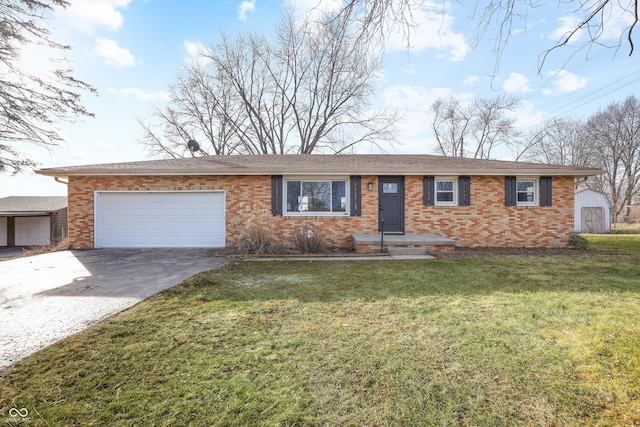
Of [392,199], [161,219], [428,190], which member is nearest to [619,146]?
[428,190]

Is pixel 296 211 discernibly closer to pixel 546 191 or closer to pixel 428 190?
pixel 428 190

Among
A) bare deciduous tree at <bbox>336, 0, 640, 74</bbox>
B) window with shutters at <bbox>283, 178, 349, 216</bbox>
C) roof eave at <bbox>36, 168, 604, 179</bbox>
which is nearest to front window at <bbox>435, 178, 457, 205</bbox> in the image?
roof eave at <bbox>36, 168, 604, 179</bbox>

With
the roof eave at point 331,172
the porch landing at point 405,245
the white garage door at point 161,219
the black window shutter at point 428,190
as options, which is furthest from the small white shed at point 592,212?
the white garage door at point 161,219

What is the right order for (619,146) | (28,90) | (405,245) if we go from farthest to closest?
1. (619,146)
2. (405,245)
3. (28,90)

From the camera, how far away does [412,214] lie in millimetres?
9172

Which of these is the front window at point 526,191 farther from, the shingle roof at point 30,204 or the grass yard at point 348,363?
the shingle roof at point 30,204

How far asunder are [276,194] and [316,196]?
4.37 ft

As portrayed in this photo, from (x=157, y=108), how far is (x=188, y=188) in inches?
580

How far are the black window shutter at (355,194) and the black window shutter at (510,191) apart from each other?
483cm

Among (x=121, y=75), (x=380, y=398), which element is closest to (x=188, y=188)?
(x=121, y=75)

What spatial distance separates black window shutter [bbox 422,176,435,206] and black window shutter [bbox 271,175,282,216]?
477cm

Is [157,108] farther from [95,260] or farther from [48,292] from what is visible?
[48,292]

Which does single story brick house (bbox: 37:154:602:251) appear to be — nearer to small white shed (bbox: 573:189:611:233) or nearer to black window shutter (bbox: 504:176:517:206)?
black window shutter (bbox: 504:176:517:206)

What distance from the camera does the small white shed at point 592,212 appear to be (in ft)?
56.9
